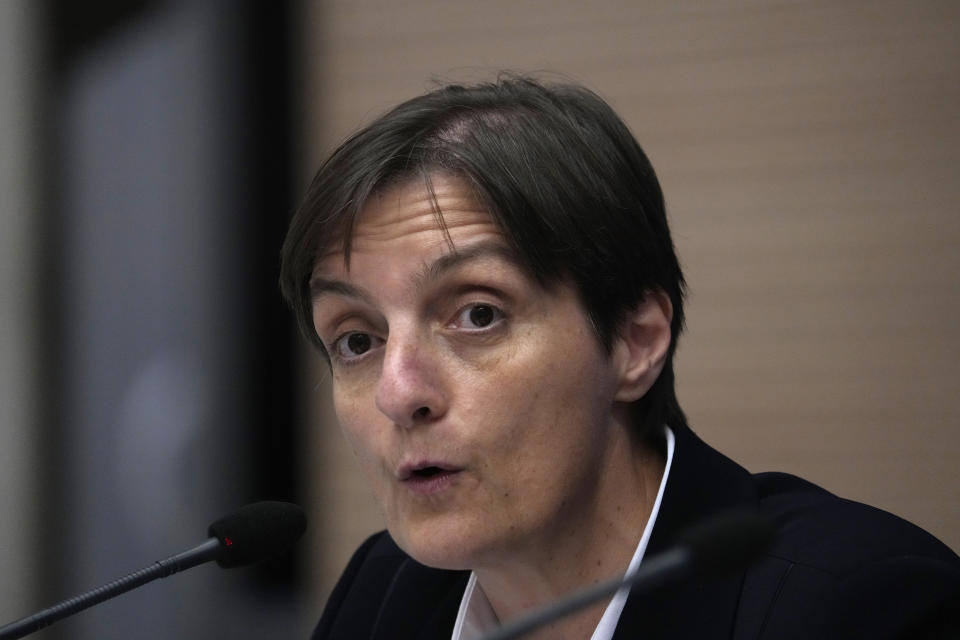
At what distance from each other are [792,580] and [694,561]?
519 mm

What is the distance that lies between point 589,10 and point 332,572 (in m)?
1.96

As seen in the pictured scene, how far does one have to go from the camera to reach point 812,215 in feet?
10.5

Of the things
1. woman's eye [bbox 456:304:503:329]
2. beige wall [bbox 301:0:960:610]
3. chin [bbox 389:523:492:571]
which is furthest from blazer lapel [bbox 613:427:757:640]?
beige wall [bbox 301:0:960:610]

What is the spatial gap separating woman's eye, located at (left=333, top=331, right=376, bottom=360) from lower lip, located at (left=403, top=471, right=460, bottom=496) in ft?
0.75

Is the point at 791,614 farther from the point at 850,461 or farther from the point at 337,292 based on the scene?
the point at 850,461

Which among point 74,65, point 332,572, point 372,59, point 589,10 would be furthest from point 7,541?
point 589,10

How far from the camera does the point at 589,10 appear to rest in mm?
3523

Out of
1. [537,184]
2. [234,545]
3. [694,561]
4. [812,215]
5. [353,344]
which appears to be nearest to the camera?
[694,561]

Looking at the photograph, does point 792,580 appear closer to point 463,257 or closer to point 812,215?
point 463,257

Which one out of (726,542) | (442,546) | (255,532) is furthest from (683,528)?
(255,532)

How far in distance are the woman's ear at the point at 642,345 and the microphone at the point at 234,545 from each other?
19.9 inches

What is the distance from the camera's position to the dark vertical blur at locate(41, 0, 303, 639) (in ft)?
12.9

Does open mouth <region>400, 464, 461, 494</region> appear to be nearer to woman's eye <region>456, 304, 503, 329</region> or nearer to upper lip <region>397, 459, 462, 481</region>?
upper lip <region>397, 459, 462, 481</region>

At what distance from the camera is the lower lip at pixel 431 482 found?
60.7 inches
